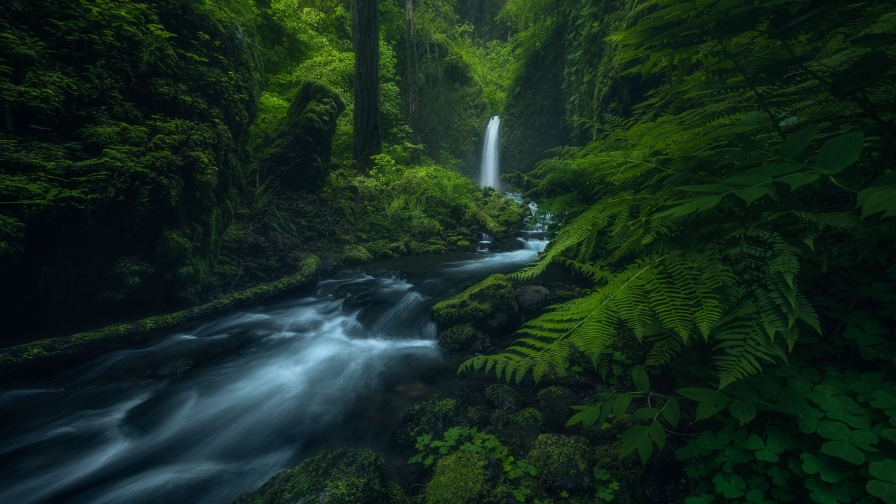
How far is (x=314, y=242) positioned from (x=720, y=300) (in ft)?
25.9

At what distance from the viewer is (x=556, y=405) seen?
3.30 metres

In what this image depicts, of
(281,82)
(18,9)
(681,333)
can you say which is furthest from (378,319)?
(281,82)

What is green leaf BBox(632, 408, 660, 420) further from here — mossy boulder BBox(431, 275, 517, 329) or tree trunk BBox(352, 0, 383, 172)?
tree trunk BBox(352, 0, 383, 172)

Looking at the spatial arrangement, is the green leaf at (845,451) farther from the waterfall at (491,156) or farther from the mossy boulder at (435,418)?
the waterfall at (491,156)

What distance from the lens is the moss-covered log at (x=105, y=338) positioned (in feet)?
13.0

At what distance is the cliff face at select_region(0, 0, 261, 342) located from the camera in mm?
3756

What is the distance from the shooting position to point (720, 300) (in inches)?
60.4

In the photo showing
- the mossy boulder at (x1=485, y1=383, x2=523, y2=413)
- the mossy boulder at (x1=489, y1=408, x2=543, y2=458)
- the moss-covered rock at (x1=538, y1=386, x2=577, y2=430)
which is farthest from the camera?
the mossy boulder at (x1=485, y1=383, x2=523, y2=413)

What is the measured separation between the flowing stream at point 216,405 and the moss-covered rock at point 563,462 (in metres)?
1.15

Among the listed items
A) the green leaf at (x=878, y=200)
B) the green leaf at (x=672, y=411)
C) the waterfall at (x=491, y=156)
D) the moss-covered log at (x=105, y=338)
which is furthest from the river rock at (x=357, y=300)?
the waterfall at (x=491, y=156)

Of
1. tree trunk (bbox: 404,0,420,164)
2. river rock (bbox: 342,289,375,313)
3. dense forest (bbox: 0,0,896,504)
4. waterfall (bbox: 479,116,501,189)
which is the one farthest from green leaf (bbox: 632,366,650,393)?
waterfall (bbox: 479,116,501,189)

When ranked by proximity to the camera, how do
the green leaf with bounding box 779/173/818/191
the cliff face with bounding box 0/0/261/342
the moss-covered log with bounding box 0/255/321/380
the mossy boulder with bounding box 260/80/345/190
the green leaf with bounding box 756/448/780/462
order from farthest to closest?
the mossy boulder with bounding box 260/80/345/190 → the moss-covered log with bounding box 0/255/321/380 → the cliff face with bounding box 0/0/261/342 → the green leaf with bounding box 756/448/780/462 → the green leaf with bounding box 779/173/818/191

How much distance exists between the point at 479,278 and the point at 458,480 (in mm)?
4954

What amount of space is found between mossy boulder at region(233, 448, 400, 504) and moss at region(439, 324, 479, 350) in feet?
7.80
